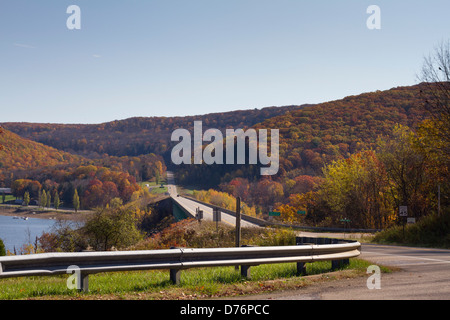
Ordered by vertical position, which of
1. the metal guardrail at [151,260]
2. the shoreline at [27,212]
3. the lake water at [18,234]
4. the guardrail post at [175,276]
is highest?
the metal guardrail at [151,260]

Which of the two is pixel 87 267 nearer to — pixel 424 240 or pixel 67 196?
pixel 424 240

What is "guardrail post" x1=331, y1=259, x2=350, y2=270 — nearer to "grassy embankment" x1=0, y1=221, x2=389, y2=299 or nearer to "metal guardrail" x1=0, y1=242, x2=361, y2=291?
"grassy embankment" x1=0, y1=221, x2=389, y2=299

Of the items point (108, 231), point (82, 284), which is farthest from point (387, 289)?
point (108, 231)

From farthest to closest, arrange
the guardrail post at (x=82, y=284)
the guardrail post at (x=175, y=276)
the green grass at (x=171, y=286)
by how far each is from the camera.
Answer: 1. the guardrail post at (x=175, y=276)
2. the guardrail post at (x=82, y=284)
3. the green grass at (x=171, y=286)

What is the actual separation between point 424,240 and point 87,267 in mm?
20555

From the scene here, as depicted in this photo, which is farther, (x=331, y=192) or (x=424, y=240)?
(x=331, y=192)

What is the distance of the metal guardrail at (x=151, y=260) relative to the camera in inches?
284

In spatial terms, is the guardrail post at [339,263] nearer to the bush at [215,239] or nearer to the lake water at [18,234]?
the bush at [215,239]

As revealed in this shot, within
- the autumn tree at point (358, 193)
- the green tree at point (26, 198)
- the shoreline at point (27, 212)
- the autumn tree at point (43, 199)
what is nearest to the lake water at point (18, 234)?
the shoreline at point (27, 212)

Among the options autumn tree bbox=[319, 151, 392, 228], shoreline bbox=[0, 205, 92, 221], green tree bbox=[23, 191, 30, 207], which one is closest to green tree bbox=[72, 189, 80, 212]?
shoreline bbox=[0, 205, 92, 221]

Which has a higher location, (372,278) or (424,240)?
(372,278)
